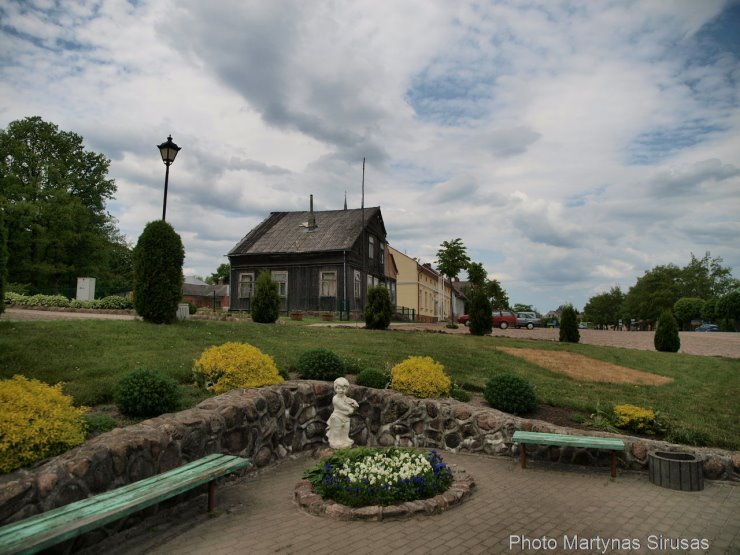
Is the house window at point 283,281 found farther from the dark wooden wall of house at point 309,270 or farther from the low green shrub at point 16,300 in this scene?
the low green shrub at point 16,300

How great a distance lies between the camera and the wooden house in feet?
99.1

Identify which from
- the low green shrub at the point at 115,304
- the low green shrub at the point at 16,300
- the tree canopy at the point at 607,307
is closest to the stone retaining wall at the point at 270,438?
the low green shrub at the point at 115,304

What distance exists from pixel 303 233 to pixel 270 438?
26.1 meters

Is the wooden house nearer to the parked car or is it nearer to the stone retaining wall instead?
the parked car

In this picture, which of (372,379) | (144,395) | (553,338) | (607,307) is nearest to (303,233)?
(553,338)

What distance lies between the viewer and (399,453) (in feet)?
21.2

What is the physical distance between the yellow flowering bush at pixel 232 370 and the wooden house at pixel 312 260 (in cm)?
2021

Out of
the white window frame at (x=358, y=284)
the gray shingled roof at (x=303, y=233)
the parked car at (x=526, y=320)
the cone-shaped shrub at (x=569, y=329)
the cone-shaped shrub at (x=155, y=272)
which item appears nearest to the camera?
the cone-shaped shrub at (x=155, y=272)

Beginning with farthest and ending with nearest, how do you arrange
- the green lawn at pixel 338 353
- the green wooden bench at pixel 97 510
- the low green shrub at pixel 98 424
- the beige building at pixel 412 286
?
the beige building at pixel 412 286 → the green lawn at pixel 338 353 → the low green shrub at pixel 98 424 → the green wooden bench at pixel 97 510

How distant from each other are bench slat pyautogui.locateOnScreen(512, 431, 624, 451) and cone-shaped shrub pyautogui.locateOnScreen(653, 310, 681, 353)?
655 inches

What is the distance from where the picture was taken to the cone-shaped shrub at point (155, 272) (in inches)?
527

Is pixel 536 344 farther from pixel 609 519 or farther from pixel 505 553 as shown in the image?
pixel 505 553

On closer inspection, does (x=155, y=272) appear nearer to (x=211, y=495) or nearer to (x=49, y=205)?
(x=211, y=495)

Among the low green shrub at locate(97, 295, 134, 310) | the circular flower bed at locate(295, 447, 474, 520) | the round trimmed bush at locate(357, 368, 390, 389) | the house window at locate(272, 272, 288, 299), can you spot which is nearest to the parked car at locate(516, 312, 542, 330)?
the house window at locate(272, 272, 288, 299)
